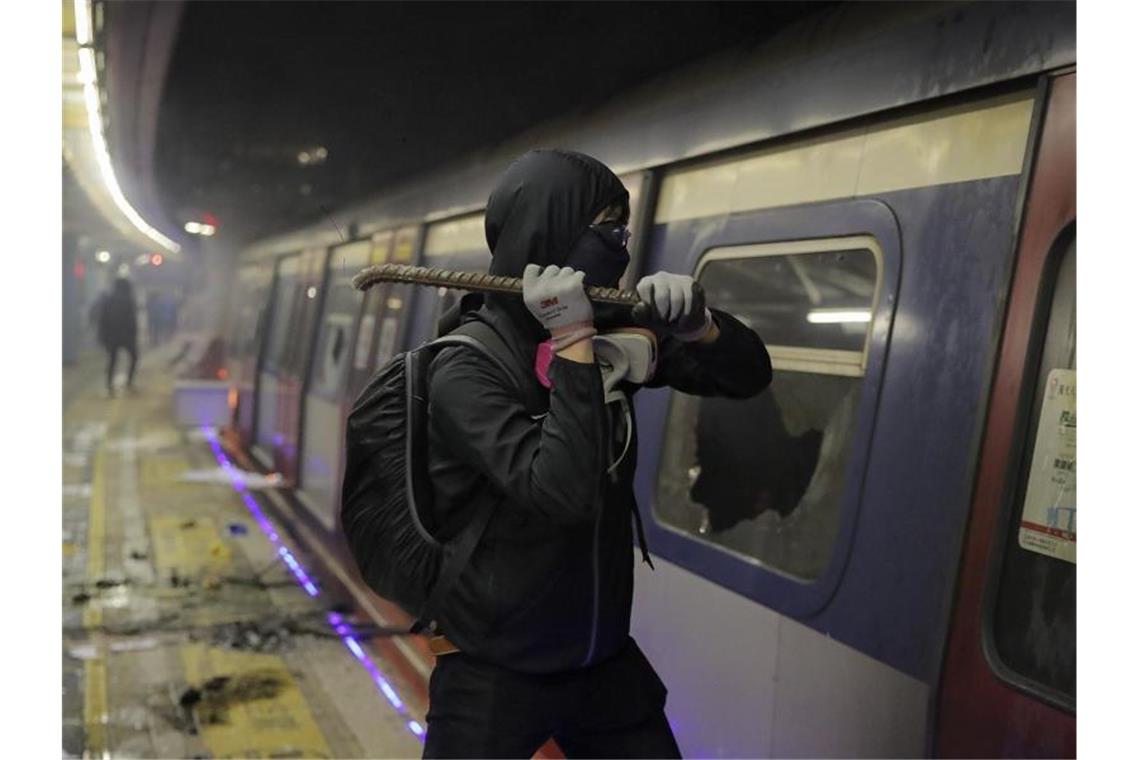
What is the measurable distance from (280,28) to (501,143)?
1.50 ft

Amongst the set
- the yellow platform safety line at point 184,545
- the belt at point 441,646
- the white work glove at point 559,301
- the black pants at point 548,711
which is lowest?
the yellow platform safety line at point 184,545

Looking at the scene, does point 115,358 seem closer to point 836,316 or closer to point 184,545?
point 184,545

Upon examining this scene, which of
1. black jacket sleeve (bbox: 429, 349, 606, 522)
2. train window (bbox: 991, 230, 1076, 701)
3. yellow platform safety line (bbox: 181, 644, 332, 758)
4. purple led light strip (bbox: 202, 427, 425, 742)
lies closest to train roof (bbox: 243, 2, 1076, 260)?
black jacket sleeve (bbox: 429, 349, 606, 522)

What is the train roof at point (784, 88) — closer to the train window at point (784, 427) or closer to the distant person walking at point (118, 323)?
the train window at point (784, 427)

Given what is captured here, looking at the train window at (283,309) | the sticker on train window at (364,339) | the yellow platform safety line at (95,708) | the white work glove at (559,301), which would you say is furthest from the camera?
the yellow platform safety line at (95,708)

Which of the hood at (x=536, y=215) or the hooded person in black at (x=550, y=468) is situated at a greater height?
the hood at (x=536, y=215)

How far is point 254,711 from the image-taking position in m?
2.13

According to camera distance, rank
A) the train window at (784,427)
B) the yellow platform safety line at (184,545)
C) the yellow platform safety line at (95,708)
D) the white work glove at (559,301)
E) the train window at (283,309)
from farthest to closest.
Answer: the yellow platform safety line at (184,545)
the yellow platform safety line at (95,708)
the train window at (784,427)
the train window at (283,309)
the white work glove at (559,301)

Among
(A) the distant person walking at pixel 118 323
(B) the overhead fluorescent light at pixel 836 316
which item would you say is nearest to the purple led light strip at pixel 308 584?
(A) the distant person walking at pixel 118 323

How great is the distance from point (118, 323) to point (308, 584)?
76 cm

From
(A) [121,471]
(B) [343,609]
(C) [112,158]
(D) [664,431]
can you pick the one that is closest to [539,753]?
(B) [343,609]

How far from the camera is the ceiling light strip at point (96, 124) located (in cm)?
144

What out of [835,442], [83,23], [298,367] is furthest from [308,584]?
[835,442]

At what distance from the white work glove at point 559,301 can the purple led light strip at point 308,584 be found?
1.87ft
